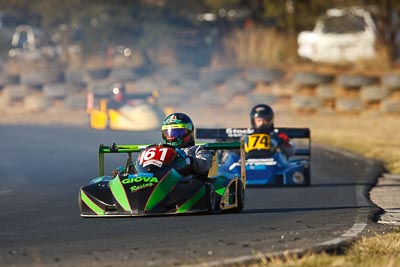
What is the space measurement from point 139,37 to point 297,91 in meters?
9.99

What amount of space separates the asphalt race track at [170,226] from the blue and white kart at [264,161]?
348 mm

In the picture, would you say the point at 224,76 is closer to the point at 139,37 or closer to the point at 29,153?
the point at 139,37

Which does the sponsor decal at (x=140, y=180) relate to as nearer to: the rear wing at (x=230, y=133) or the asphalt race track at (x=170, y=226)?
Result: the asphalt race track at (x=170, y=226)

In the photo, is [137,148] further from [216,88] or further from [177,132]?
[216,88]

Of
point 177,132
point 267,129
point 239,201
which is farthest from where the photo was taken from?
point 267,129

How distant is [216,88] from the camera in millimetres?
28797

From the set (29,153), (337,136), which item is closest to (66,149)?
(29,153)

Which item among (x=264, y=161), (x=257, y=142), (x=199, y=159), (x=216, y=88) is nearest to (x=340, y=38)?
(x=216, y=88)

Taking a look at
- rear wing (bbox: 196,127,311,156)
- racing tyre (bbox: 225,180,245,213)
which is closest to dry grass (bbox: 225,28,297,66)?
rear wing (bbox: 196,127,311,156)

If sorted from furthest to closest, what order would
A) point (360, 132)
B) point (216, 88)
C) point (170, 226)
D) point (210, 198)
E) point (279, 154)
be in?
point (216, 88), point (360, 132), point (279, 154), point (210, 198), point (170, 226)

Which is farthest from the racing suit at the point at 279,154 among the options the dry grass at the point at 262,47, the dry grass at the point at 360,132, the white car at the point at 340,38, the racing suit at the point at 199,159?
the dry grass at the point at 262,47

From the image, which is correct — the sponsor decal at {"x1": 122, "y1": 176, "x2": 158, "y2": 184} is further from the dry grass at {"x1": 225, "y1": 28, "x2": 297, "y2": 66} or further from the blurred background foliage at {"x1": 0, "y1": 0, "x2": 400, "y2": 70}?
the blurred background foliage at {"x1": 0, "y1": 0, "x2": 400, "y2": 70}

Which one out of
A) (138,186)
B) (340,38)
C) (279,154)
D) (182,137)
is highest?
(340,38)

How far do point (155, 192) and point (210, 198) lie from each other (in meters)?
0.57
